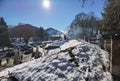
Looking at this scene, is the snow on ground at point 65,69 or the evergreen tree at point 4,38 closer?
the snow on ground at point 65,69

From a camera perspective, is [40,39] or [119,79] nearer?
[119,79]

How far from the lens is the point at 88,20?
200ft

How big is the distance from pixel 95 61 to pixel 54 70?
67 cm

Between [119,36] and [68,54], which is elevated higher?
[119,36]

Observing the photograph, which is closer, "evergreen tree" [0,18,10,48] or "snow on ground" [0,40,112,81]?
"snow on ground" [0,40,112,81]

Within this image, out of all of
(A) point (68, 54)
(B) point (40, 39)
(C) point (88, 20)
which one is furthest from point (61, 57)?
(B) point (40, 39)

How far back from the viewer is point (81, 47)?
2.74 m

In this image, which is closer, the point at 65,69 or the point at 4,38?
the point at 65,69

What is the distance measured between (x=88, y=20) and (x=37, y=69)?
5969 cm

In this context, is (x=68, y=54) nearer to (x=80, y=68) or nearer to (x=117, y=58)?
(x=80, y=68)

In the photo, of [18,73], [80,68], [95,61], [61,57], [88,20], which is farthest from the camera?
[88,20]

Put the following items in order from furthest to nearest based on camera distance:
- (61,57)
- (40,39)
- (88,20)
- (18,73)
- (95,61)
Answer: (40,39), (88,20), (95,61), (61,57), (18,73)

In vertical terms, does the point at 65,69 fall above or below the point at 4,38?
above

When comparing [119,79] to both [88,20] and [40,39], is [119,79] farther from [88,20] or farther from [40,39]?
[40,39]
